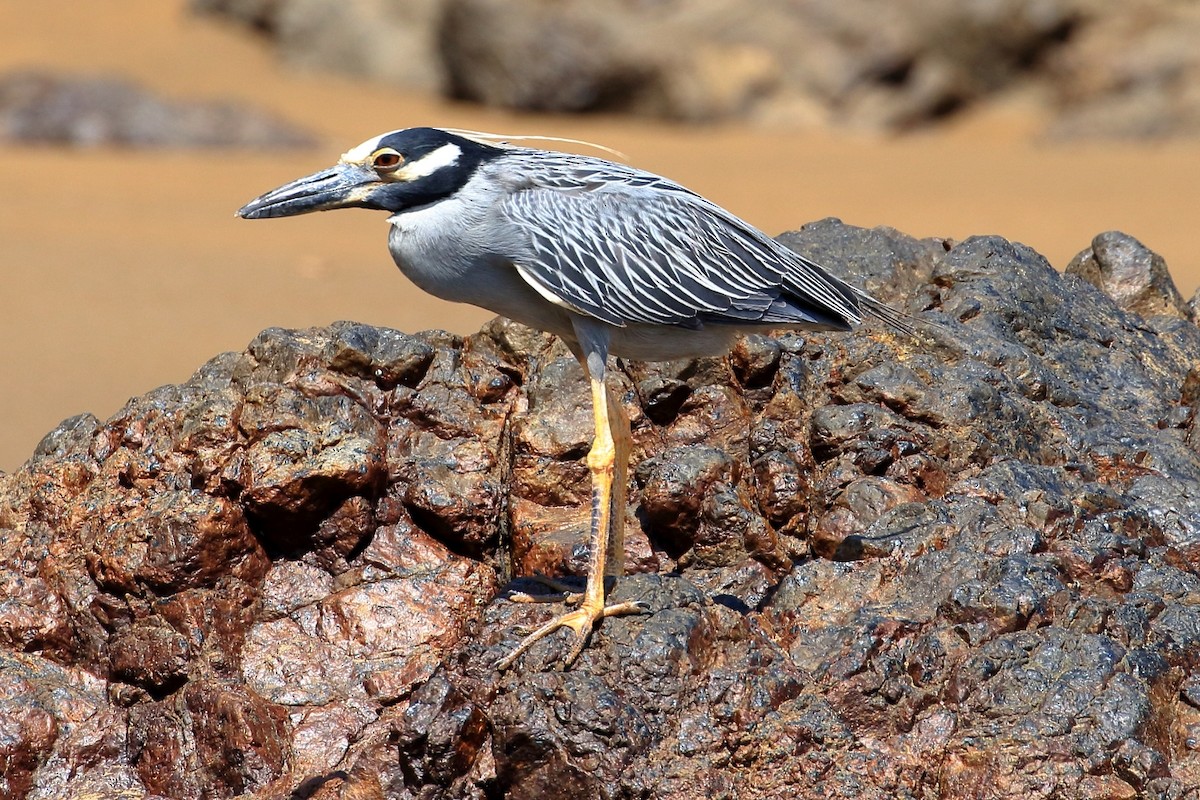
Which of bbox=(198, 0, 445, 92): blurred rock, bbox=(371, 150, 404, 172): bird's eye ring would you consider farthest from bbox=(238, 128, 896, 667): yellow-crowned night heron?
bbox=(198, 0, 445, 92): blurred rock

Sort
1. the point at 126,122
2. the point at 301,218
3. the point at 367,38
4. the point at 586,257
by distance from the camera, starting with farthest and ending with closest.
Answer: the point at 367,38
the point at 126,122
the point at 301,218
the point at 586,257

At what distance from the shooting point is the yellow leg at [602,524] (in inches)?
174

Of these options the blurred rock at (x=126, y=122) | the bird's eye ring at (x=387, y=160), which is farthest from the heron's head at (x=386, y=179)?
the blurred rock at (x=126, y=122)

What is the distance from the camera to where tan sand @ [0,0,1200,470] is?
1261 cm

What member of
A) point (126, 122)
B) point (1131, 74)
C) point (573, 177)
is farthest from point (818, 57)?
point (573, 177)

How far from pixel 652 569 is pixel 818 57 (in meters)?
17.7

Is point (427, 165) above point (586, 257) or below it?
above

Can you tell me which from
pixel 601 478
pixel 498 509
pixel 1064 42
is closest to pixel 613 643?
pixel 601 478

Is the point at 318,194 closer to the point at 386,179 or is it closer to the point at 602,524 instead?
the point at 386,179

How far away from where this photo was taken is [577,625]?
14.5 feet

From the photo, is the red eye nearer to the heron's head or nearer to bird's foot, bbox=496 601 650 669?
the heron's head

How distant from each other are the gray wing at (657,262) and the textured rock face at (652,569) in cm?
36

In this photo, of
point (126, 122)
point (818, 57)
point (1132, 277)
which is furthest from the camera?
point (818, 57)

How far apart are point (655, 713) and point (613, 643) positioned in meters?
0.24
